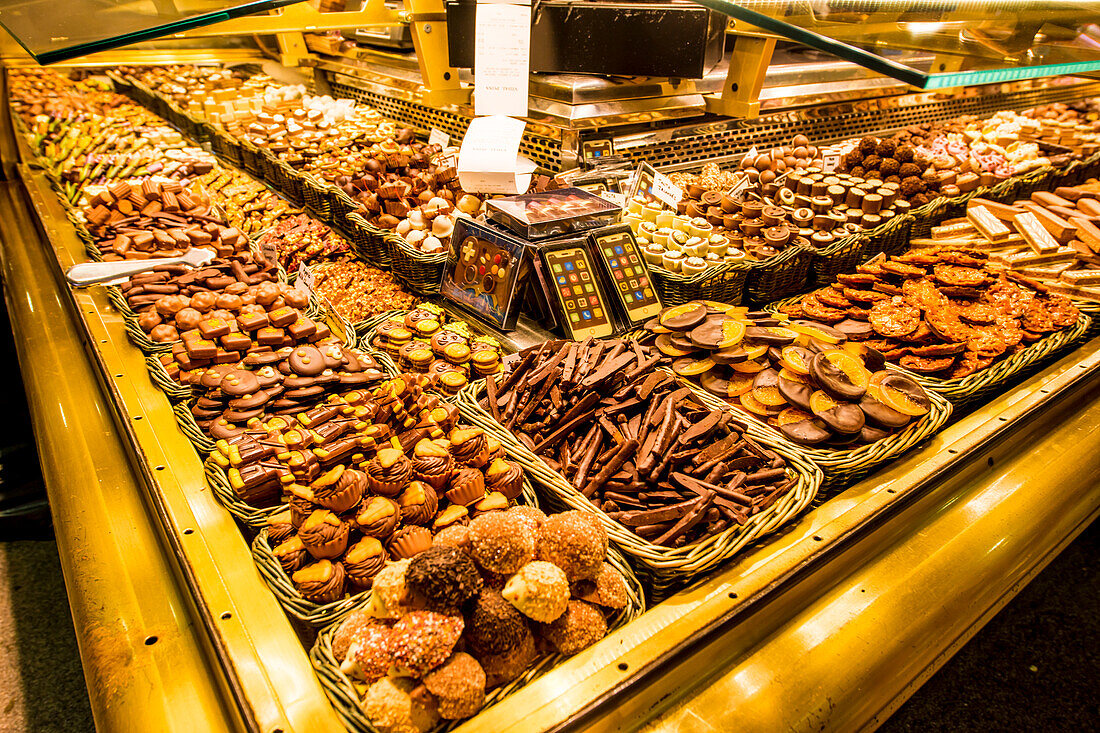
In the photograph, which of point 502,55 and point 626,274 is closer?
point 626,274

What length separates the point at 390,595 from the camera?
1.09 metres

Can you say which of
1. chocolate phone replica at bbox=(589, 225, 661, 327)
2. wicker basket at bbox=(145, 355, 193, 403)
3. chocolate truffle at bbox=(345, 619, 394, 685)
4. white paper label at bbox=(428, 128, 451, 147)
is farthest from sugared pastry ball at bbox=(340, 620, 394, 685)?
white paper label at bbox=(428, 128, 451, 147)

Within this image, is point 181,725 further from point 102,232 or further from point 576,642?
point 102,232

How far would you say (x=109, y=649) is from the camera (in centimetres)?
119

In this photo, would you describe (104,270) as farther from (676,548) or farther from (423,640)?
(676,548)

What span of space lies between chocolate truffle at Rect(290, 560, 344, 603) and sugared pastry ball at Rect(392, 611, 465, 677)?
290 millimetres

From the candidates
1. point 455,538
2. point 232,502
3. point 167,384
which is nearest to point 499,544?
point 455,538

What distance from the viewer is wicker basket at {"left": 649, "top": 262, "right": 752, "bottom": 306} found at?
8.02 feet

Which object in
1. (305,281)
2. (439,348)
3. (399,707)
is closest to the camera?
(399,707)

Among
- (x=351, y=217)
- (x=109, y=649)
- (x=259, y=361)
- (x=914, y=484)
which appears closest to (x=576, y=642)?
(x=109, y=649)

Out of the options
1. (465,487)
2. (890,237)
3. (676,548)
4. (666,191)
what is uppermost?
(666,191)

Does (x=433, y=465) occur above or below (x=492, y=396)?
above

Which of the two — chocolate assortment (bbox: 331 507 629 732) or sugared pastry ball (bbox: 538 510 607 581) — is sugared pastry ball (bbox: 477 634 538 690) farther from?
sugared pastry ball (bbox: 538 510 607 581)

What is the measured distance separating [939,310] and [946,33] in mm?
1029
